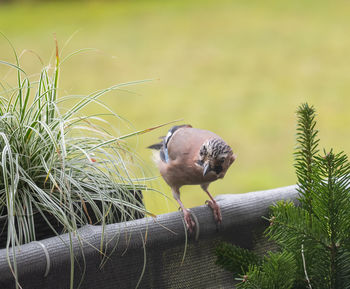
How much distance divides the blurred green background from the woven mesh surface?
6.46 feet

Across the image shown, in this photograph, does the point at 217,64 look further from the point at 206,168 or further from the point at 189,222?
the point at 189,222

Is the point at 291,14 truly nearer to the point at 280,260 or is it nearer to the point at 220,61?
the point at 220,61

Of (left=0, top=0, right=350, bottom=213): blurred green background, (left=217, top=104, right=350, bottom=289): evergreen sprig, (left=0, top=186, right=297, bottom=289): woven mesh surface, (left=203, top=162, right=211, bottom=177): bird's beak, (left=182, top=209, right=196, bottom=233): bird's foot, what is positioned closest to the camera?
(left=217, top=104, right=350, bottom=289): evergreen sprig

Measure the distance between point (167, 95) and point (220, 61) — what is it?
1.16 meters

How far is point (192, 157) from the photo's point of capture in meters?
1.61

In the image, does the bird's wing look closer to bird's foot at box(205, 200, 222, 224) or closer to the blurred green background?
bird's foot at box(205, 200, 222, 224)

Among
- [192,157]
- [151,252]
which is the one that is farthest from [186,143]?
[151,252]

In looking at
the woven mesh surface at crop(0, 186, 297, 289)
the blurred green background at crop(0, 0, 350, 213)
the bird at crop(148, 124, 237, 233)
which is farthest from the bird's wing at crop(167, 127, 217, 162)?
the blurred green background at crop(0, 0, 350, 213)

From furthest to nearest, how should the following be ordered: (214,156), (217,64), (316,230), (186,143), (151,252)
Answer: (217,64) < (186,143) < (214,156) < (151,252) < (316,230)

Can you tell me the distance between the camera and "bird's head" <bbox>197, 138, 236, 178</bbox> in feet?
5.03

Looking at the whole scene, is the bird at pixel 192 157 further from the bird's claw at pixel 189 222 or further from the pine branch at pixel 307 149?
the pine branch at pixel 307 149

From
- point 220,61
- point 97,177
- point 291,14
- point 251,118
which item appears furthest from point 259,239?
point 291,14

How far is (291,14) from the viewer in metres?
7.67

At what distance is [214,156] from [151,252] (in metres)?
0.41
